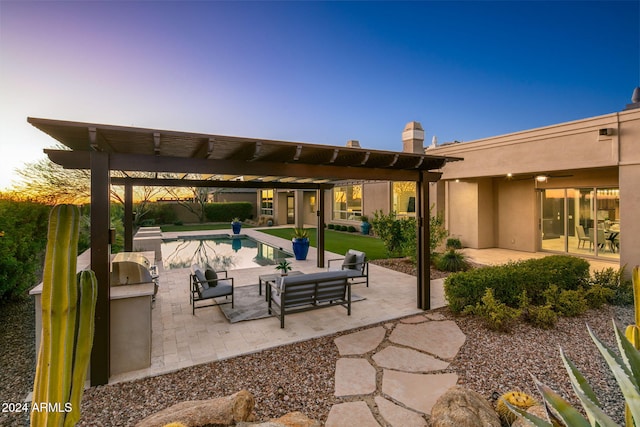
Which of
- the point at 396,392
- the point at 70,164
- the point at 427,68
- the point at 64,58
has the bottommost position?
the point at 396,392

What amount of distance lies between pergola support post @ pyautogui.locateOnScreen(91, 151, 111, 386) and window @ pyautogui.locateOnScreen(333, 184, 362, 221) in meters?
18.3

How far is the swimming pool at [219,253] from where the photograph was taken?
12.1 m

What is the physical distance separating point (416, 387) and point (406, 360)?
677 mm

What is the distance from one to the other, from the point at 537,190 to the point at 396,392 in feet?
43.3

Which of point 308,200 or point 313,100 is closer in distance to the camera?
point 313,100

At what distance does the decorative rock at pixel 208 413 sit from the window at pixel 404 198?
632 inches

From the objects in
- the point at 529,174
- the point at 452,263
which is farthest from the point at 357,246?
the point at 529,174

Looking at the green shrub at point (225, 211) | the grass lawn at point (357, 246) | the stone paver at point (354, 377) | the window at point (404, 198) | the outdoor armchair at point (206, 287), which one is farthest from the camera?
the green shrub at point (225, 211)

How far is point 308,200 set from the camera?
28.1 meters

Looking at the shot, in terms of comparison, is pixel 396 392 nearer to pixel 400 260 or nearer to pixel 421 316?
pixel 421 316

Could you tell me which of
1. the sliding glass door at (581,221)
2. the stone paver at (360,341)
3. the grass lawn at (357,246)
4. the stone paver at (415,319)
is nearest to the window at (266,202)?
the grass lawn at (357,246)

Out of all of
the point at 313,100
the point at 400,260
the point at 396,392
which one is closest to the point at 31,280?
the point at 396,392

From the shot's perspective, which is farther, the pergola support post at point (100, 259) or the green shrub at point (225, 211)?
the green shrub at point (225, 211)

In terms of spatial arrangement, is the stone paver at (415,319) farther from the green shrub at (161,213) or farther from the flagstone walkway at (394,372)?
the green shrub at (161,213)
